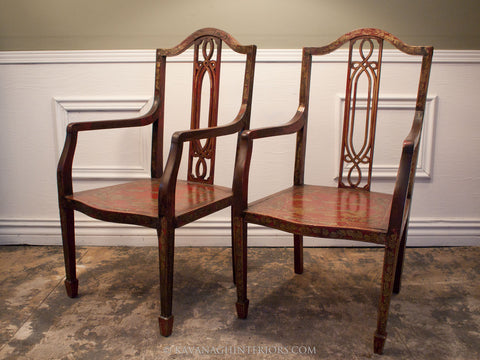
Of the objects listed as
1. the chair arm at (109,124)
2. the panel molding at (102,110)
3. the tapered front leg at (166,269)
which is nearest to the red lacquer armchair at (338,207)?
the tapered front leg at (166,269)

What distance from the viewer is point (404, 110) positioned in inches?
82.7

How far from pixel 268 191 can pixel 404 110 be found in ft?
2.62

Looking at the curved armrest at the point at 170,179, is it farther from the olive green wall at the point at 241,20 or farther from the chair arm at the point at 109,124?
the olive green wall at the point at 241,20

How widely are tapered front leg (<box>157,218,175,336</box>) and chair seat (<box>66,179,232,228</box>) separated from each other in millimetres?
35

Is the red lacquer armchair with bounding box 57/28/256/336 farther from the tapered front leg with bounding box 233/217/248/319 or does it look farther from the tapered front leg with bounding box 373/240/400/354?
the tapered front leg with bounding box 373/240/400/354

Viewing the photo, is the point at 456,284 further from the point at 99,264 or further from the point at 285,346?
the point at 99,264

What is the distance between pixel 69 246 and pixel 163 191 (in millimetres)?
582

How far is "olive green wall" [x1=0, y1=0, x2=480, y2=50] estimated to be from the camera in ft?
6.65

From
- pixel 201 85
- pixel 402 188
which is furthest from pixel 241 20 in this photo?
pixel 402 188

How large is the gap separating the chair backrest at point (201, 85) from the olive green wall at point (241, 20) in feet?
1.13

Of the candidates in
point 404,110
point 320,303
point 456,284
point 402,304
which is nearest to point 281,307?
point 320,303

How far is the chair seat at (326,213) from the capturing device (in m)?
1.23

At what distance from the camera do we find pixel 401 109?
2.10 metres

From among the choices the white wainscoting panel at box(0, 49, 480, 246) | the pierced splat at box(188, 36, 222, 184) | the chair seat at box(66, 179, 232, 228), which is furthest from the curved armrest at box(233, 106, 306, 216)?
the white wainscoting panel at box(0, 49, 480, 246)
